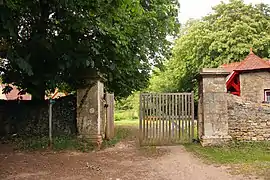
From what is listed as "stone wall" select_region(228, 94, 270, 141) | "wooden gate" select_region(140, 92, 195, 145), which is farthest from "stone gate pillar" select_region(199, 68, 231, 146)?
"wooden gate" select_region(140, 92, 195, 145)

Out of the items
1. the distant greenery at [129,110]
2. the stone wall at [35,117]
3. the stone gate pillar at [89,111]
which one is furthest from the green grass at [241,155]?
the distant greenery at [129,110]

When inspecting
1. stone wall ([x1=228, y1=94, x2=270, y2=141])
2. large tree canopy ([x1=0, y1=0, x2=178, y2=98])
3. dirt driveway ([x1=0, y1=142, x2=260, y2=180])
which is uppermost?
large tree canopy ([x1=0, y1=0, x2=178, y2=98])

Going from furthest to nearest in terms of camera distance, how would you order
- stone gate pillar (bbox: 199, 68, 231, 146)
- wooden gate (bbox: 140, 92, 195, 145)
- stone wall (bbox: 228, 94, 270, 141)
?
1. wooden gate (bbox: 140, 92, 195, 145)
2. stone wall (bbox: 228, 94, 270, 141)
3. stone gate pillar (bbox: 199, 68, 231, 146)

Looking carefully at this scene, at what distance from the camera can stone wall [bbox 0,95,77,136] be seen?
1112 cm

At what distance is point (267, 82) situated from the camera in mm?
21172

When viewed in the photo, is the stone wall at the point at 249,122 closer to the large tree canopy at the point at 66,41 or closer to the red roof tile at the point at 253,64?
the large tree canopy at the point at 66,41

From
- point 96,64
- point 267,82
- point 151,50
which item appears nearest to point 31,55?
point 96,64

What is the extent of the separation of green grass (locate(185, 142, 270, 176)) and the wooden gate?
613mm

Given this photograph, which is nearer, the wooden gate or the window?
the wooden gate

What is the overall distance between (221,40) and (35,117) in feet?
65.1

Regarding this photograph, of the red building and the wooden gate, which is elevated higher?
the red building

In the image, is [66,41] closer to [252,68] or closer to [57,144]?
[57,144]

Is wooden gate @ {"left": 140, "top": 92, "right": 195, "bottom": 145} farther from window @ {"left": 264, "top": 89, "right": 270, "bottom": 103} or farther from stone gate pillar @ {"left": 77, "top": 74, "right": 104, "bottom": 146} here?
window @ {"left": 264, "top": 89, "right": 270, "bottom": 103}

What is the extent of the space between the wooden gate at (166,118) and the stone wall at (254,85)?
1194 centimetres
